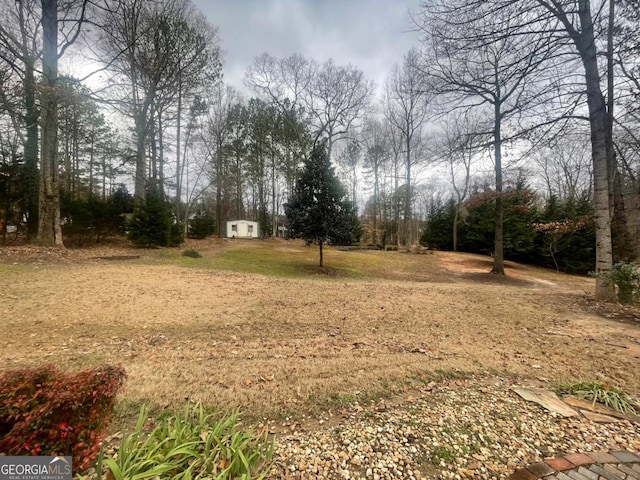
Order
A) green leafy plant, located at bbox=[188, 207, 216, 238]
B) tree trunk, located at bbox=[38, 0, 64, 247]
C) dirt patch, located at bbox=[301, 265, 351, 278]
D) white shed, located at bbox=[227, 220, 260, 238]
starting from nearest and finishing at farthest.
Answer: tree trunk, located at bbox=[38, 0, 64, 247] < dirt patch, located at bbox=[301, 265, 351, 278] < green leafy plant, located at bbox=[188, 207, 216, 238] < white shed, located at bbox=[227, 220, 260, 238]

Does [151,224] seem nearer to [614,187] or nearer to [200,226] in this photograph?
[200,226]

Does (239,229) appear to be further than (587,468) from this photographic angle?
Yes

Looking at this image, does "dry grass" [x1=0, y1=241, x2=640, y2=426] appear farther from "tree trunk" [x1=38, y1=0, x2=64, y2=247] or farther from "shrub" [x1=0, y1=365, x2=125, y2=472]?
"tree trunk" [x1=38, y1=0, x2=64, y2=247]

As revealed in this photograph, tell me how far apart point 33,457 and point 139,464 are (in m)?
0.48

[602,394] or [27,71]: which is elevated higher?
[27,71]

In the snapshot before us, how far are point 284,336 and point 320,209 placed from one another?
8106 mm

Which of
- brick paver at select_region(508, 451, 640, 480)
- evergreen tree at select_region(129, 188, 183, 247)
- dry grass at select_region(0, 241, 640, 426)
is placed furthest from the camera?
evergreen tree at select_region(129, 188, 183, 247)

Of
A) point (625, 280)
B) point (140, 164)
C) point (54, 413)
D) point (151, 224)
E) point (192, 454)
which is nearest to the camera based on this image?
point (54, 413)

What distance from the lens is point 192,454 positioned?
5.15 feet

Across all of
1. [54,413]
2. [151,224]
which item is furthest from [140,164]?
→ [54,413]

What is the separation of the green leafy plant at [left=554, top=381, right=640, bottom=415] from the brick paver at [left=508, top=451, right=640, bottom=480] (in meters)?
0.70

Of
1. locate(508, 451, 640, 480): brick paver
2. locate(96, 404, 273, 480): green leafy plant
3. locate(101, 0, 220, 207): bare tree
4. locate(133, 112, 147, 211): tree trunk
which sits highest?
locate(101, 0, 220, 207): bare tree

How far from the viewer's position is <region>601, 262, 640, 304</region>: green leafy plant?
17.8 ft

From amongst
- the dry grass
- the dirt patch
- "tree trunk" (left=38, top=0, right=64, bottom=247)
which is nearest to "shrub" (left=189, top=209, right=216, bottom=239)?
"tree trunk" (left=38, top=0, right=64, bottom=247)
